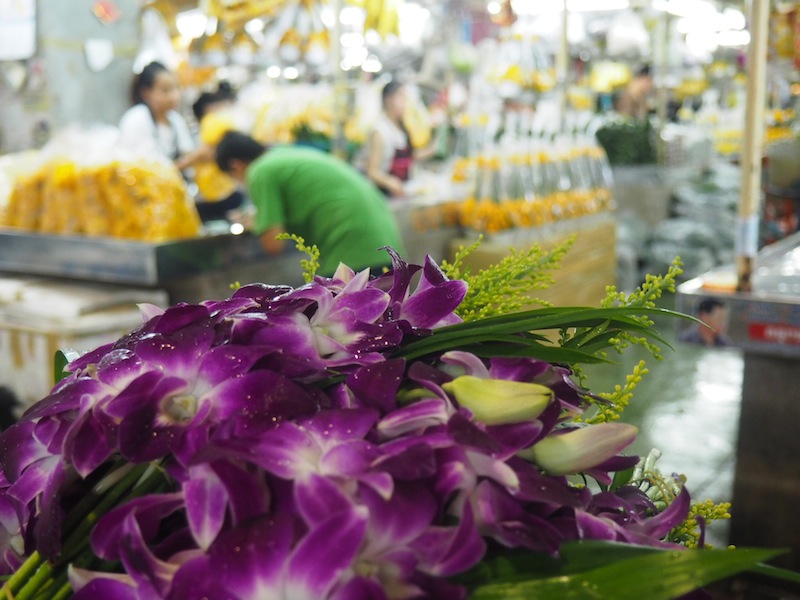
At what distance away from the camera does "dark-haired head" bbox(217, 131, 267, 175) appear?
3.39m

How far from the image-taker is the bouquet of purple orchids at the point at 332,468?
1.42ft

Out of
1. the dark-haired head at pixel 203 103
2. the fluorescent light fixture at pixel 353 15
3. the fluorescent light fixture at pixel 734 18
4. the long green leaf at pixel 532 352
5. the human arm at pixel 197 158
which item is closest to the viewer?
the long green leaf at pixel 532 352

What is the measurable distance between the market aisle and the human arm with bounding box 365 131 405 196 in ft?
4.93

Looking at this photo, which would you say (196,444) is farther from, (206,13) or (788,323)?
(206,13)

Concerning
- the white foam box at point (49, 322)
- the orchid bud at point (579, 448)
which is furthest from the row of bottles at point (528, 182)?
the orchid bud at point (579, 448)

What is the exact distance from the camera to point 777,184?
395 centimetres

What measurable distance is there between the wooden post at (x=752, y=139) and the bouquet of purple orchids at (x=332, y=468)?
1716 mm

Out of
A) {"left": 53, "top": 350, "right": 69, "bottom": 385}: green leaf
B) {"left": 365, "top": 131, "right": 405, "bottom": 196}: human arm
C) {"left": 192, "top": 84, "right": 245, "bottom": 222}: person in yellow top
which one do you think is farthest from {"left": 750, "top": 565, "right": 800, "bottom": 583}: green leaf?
{"left": 365, "top": 131, "right": 405, "bottom": 196}: human arm

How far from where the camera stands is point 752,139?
2.13 meters

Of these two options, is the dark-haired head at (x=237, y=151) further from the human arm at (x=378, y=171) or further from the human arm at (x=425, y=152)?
the human arm at (x=425, y=152)

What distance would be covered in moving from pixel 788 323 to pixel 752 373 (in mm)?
336

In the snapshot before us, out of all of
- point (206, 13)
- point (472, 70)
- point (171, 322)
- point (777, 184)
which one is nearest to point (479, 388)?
point (171, 322)

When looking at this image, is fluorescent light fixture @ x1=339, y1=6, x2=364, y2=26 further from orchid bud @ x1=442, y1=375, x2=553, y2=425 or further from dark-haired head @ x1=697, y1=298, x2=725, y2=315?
orchid bud @ x1=442, y1=375, x2=553, y2=425

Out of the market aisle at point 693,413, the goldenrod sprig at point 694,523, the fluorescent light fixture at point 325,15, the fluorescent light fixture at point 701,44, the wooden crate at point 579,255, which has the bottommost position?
the market aisle at point 693,413
